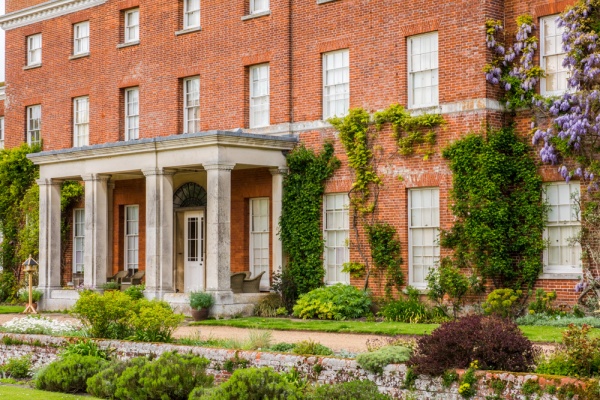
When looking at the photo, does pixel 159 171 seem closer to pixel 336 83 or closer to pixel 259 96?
pixel 259 96

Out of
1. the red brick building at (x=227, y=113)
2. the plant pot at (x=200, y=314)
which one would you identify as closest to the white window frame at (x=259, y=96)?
the red brick building at (x=227, y=113)

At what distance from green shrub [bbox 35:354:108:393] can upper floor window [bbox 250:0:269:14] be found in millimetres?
13245

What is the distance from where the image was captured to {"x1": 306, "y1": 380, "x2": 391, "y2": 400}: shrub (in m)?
12.0

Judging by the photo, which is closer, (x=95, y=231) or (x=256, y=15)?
(x=256, y=15)

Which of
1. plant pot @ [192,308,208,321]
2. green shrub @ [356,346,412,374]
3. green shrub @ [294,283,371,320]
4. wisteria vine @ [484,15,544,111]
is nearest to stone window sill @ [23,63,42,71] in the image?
plant pot @ [192,308,208,321]

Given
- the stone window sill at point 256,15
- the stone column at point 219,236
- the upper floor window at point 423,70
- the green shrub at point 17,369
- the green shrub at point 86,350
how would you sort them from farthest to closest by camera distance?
the stone window sill at point 256,15
the stone column at point 219,236
the upper floor window at point 423,70
the green shrub at point 17,369
the green shrub at point 86,350

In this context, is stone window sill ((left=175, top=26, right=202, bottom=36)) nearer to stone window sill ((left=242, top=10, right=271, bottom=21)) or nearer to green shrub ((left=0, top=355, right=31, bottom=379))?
stone window sill ((left=242, top=10, right=271, bottom=21))

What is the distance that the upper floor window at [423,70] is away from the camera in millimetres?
22875

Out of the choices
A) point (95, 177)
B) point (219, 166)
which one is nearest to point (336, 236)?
point (219, 166)

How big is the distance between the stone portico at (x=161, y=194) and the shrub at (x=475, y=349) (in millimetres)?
11419

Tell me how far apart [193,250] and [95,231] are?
9.24 ft

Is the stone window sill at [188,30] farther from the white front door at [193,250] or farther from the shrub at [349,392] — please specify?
the shrub at [349,392]

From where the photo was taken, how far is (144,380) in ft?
46.3

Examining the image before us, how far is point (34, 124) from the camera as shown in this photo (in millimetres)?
33406
